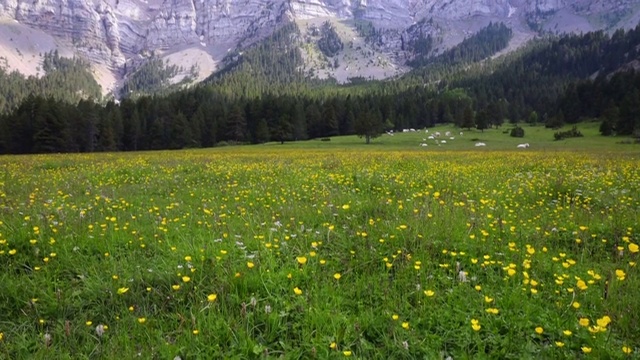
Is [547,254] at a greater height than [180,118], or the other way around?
[180,118]

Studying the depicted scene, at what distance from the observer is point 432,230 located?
6.53 meters

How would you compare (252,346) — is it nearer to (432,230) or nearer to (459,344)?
(459,344)

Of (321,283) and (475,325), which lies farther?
(321,283)

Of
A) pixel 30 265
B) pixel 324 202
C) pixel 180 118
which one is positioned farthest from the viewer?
pixel 180 118

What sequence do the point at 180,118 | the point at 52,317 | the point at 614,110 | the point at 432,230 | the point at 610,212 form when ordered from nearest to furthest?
the point at 52,317
the point at 432,230
the point at 610,212
the point at 614,110
the point at 180,118

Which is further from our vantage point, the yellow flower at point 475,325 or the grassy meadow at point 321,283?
the grassy meadow at point 321,283

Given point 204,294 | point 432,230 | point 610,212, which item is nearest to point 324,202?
point 432,230

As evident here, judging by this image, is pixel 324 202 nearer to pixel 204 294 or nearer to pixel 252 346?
pixel 204 294

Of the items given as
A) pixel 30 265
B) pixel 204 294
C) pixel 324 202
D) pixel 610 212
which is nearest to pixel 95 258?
pixel 30 265

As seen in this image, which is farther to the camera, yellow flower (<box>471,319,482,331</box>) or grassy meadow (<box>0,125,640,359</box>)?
grassy meadow (<box>0,125,640,359</box>)

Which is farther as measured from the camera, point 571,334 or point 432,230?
point 432,230

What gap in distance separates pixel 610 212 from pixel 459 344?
275 inches

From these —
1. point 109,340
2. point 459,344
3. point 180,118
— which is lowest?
point 459,344

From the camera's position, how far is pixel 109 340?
3.89 meters
